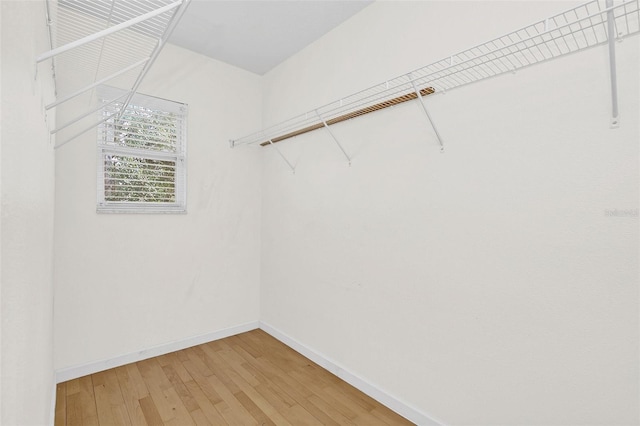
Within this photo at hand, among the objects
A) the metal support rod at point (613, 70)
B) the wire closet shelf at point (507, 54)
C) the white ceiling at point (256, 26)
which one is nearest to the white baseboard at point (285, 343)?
the metal support rod at point (613, 70)

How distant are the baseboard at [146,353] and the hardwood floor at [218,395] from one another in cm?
5

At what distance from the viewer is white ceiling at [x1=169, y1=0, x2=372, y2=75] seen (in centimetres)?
213

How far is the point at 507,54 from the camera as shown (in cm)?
120

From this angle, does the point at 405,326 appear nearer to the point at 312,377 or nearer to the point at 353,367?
the point at 353,367

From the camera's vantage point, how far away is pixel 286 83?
2857 millimetres

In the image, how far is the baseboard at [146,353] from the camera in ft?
7.16

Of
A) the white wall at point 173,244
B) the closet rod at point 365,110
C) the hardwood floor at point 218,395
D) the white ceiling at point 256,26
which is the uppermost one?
the white ceiling at point 256,26

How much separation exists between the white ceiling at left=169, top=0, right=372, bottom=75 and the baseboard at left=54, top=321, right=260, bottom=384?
2.56 m

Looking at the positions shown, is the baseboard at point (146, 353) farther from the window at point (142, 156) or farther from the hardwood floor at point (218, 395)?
the window at point (142, 156)

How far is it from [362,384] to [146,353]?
1.76 m

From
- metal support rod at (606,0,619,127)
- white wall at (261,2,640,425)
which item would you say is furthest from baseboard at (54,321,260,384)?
metal support rod at (606,0,619,127)

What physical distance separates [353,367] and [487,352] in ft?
3.23

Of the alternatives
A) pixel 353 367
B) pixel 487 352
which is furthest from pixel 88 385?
pixel 487 352

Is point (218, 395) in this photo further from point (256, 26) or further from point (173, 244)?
point (256, 26)
